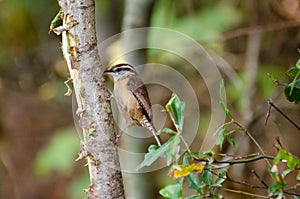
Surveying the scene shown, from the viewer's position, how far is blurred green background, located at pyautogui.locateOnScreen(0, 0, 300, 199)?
299 centimetres

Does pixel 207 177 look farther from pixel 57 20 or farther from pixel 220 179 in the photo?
pixel 57 20

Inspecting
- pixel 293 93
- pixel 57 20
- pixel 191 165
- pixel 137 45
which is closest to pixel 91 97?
pixel 57 20

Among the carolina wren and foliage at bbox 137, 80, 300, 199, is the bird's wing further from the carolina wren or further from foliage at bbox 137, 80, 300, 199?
foliage at bbox 137, 80, 300, 199

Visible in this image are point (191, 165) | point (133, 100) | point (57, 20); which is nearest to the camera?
point (191, 165)

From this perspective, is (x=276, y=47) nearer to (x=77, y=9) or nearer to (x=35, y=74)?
(x=35, y=74)

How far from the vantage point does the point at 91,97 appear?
49.0 inches

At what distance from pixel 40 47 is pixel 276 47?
1.65 meters

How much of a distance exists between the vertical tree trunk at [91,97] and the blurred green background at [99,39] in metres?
1.21

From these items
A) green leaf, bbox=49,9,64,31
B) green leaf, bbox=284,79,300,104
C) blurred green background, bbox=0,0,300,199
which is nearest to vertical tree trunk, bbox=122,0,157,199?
blurred green background, bbox=0,0,300,199

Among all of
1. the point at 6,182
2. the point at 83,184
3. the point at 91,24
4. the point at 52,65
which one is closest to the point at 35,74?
the point at 52,65

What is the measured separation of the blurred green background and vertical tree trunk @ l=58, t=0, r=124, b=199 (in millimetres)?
1208

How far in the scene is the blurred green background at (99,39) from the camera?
2990 mm

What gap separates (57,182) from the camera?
15.2ft

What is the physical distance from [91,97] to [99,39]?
5.45 feet
